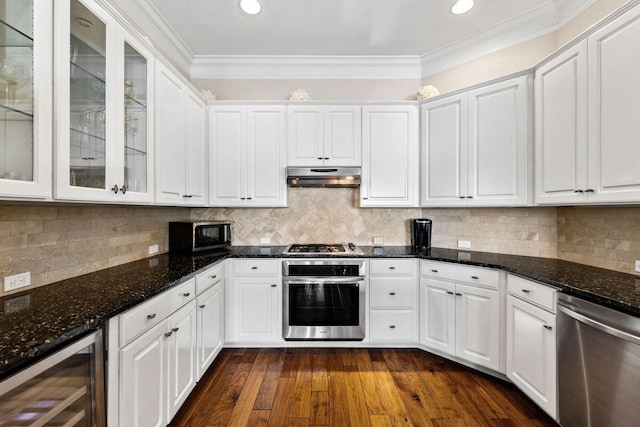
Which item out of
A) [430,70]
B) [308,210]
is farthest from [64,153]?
[430,70]

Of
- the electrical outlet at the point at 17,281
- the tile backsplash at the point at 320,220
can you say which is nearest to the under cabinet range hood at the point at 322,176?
the tile backsplash at the point at 320,220

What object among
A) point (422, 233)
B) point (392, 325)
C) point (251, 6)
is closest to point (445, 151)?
point (422, 233)

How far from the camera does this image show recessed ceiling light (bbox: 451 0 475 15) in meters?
2.31

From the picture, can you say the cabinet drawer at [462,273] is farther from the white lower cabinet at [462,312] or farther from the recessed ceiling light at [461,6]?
the recessed ceiling light at [461,6]

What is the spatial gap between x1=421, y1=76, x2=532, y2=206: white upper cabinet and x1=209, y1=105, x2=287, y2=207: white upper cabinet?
1.55 m

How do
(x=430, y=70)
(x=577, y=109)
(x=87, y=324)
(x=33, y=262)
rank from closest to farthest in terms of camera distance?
1. (x=87, y=324)
2. (x=33, y=262)
3. (x=577, y=109)
4. (x=430, y=70)

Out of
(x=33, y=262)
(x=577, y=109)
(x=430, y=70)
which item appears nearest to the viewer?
(x=33, y=262)

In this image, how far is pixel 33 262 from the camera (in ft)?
4.97

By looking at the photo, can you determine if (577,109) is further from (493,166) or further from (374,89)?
(374,89)

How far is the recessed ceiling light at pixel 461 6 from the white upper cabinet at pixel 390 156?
0.86 m

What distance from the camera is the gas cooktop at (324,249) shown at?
269 cm

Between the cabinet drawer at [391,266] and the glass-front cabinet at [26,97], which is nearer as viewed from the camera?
the glass-front cabinet at [26,97]

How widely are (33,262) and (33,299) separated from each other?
29 cm

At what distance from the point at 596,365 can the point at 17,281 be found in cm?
305
